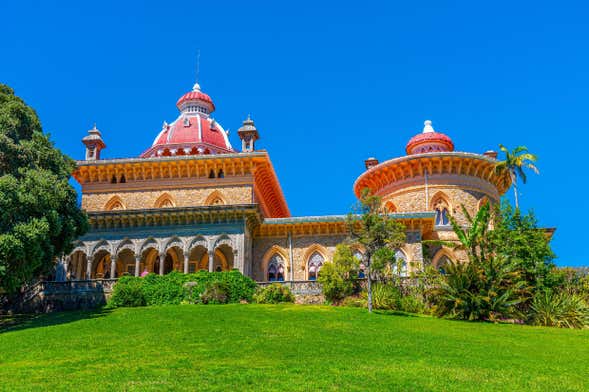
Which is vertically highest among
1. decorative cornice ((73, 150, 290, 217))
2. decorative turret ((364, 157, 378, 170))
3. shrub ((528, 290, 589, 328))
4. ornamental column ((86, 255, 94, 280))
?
decorative turret ((364, 157, 378, 170))

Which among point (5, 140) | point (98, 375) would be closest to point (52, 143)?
point (5, 140)

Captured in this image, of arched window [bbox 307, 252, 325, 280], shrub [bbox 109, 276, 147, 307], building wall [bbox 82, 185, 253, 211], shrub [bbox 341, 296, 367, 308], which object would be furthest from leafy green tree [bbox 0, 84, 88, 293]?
arched window [bbox 307, 252, 325, 280]

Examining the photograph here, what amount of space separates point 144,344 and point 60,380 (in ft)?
15.6

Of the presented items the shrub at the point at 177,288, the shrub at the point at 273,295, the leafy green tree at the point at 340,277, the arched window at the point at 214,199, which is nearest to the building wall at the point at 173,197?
the arched window at the point at 214,199

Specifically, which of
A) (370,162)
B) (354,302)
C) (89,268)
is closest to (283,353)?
(354,302)

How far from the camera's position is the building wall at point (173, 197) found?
128ft

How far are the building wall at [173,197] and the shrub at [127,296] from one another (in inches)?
358

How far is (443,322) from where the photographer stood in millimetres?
24641

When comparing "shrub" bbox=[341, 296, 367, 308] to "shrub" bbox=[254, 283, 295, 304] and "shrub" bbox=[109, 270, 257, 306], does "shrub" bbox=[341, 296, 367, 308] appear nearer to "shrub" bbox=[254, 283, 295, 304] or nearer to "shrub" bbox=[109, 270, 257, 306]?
"shrub" bbox=[254, 283, 295, 304]

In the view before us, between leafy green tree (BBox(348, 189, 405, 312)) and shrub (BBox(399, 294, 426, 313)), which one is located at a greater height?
leafy green tree (BBox(348, 189, 405, 312))

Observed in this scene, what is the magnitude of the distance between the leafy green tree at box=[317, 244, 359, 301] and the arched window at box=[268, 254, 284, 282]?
6374 mm

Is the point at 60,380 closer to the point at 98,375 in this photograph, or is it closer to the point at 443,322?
the point at 98,375

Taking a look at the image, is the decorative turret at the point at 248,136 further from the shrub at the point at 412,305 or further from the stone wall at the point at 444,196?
the shrub at the point at 412,305

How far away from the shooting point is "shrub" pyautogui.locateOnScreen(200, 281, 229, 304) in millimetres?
30406
